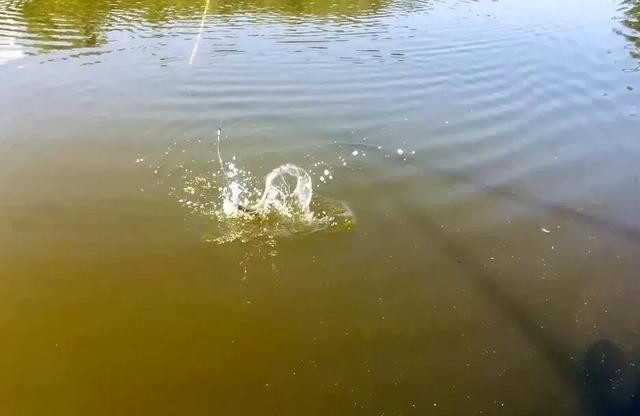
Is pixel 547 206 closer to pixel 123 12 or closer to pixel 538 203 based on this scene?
pixel 538 203

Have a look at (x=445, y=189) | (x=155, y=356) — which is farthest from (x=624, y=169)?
(x=155, y=356)

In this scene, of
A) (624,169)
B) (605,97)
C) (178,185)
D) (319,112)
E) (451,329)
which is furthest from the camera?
(605,97)

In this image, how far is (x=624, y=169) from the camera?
711 centimetres

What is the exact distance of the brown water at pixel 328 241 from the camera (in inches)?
163

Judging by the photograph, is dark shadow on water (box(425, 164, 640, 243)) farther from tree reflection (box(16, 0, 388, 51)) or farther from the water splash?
tree reflection (box(16, 0, 388, 51))

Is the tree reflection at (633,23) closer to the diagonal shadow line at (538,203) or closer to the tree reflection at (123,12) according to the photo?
the tree reflection at (123,12)

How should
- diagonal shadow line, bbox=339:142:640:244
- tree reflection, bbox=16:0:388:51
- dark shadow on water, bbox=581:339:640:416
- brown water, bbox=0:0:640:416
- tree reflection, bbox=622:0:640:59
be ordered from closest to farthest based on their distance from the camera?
dark shadow on water, bbox=581:339:640:416 < brown water, bbox=0:0:640:416 < diagonal shadow line, bbox=339:142:640:244 < tree reflection, bbox=622:0:640:59 < tree reflection, bbox=16:0:388:51

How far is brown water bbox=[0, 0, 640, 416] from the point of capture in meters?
4.14

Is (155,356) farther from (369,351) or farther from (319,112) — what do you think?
(319,112)

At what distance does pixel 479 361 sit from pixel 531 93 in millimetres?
6636

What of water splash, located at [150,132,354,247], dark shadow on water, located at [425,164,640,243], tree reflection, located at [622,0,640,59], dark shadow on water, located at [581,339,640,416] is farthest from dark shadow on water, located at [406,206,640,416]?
tree reflection, located at [622,0,640,59]

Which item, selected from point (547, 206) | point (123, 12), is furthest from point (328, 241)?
point (123, 12)

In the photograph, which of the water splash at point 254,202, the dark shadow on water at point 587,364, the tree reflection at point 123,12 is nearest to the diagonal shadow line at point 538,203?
the water splash at point 254,202

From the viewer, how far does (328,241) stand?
222 inches
